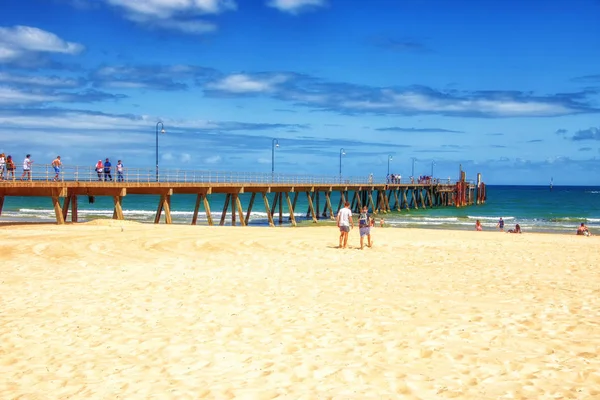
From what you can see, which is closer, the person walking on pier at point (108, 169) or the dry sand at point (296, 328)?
the dry sand at point (296, 328)

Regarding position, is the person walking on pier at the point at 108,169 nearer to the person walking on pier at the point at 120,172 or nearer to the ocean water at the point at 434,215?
the person walking on pier at the point at 120,172

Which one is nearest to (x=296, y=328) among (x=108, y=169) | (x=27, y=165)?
(x=27, y=165)

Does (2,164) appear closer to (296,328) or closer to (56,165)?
(56,165)

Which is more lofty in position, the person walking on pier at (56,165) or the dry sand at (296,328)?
the person walking on pier at (56,165)

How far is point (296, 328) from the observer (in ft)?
25.7

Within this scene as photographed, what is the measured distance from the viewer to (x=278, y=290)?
34.7 feet

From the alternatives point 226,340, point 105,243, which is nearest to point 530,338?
point 226,340

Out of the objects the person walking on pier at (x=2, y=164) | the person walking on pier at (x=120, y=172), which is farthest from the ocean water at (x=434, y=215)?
the person walking on pier at (x=2, y=164)

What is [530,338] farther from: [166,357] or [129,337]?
[129,337]

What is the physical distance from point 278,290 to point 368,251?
6.94 m

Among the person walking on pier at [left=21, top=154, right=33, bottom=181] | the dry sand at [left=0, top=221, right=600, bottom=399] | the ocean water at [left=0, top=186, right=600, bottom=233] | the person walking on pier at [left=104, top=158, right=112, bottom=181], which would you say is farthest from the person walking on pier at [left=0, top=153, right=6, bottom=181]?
the ocean water at [left=0, top=186, right=600, bottom=233]

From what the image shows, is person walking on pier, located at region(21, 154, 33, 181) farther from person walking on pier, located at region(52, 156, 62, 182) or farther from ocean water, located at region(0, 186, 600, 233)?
ocean water, located at region(0, 186, 600, 233)

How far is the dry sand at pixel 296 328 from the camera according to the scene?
19.0 feet

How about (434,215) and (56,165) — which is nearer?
(56,165)
